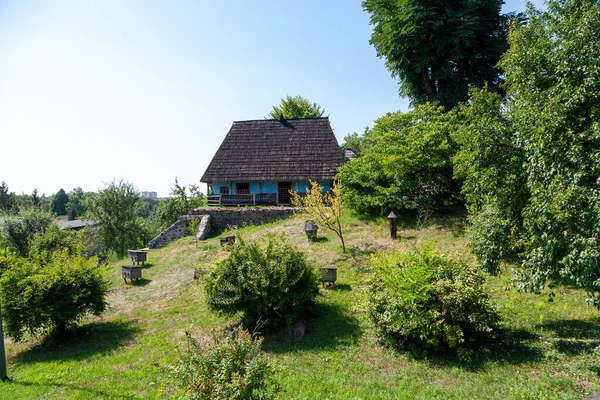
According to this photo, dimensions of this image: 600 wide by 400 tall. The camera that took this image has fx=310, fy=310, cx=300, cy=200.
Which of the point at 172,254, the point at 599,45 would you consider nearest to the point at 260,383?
the point at 599,45

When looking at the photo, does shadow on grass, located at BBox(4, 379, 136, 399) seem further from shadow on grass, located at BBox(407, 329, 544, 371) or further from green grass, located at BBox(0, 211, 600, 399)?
shadow on grass, located at BBox(407, 329, 544, 371)

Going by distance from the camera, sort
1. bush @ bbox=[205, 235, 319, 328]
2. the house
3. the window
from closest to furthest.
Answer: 1. bush @ bbox=[205, 235, 319, 328]
2. the house
3. the window

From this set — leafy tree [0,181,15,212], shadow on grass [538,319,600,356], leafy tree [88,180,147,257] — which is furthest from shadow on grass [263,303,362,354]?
leafy tree [0,181,15,212]

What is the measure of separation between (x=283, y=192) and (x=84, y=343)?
55.1 ft

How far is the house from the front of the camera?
77.7ft

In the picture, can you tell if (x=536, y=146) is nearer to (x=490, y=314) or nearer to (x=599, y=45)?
(x=599, y=45)

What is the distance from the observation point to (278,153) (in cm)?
2511

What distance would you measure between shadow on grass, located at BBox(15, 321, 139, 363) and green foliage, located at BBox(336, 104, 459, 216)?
12618 millimetres

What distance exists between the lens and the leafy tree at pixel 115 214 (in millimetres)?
28938

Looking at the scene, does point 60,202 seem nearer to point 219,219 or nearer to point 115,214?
point 115,214

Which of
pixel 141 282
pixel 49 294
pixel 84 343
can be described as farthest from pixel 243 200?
pixel 84 343

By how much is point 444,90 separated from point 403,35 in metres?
4.58

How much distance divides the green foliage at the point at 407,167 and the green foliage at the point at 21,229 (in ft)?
74.3

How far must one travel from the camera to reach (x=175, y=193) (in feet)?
107
